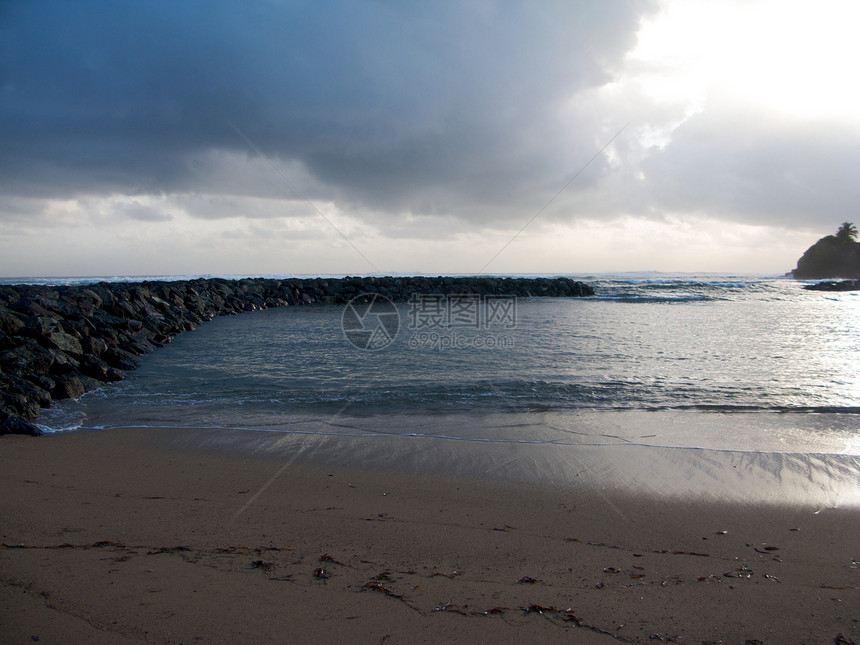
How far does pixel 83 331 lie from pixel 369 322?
10330mm

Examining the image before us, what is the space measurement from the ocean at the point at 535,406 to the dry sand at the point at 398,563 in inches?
27.8

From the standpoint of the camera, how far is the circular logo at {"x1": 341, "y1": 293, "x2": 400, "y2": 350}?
14.1 metres

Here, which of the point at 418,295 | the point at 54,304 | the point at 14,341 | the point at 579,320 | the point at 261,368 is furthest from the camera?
the point at 418,295

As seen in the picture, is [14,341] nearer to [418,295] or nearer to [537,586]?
[537,586]

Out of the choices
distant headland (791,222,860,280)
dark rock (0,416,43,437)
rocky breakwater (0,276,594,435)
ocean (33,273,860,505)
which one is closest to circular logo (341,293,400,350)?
ocean (33,273,860,505)

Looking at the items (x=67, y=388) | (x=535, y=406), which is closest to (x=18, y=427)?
(x=67, y=388)

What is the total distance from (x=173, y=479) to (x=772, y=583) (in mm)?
4795

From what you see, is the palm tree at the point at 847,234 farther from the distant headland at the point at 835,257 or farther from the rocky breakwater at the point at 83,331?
the rocky breakwater at the point at 83,331

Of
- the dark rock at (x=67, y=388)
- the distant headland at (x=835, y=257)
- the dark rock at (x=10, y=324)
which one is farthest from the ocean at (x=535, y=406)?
the distant headland at (x=835, y=257)

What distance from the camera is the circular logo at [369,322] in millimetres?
14121

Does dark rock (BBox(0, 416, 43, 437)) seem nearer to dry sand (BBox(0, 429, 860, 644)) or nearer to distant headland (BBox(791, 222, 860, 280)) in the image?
dry sand (BBox(0, 429, 860, 644))

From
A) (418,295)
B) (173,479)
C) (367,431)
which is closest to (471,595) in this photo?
(173,479)

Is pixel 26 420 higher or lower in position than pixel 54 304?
lower

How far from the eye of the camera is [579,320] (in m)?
19.5
